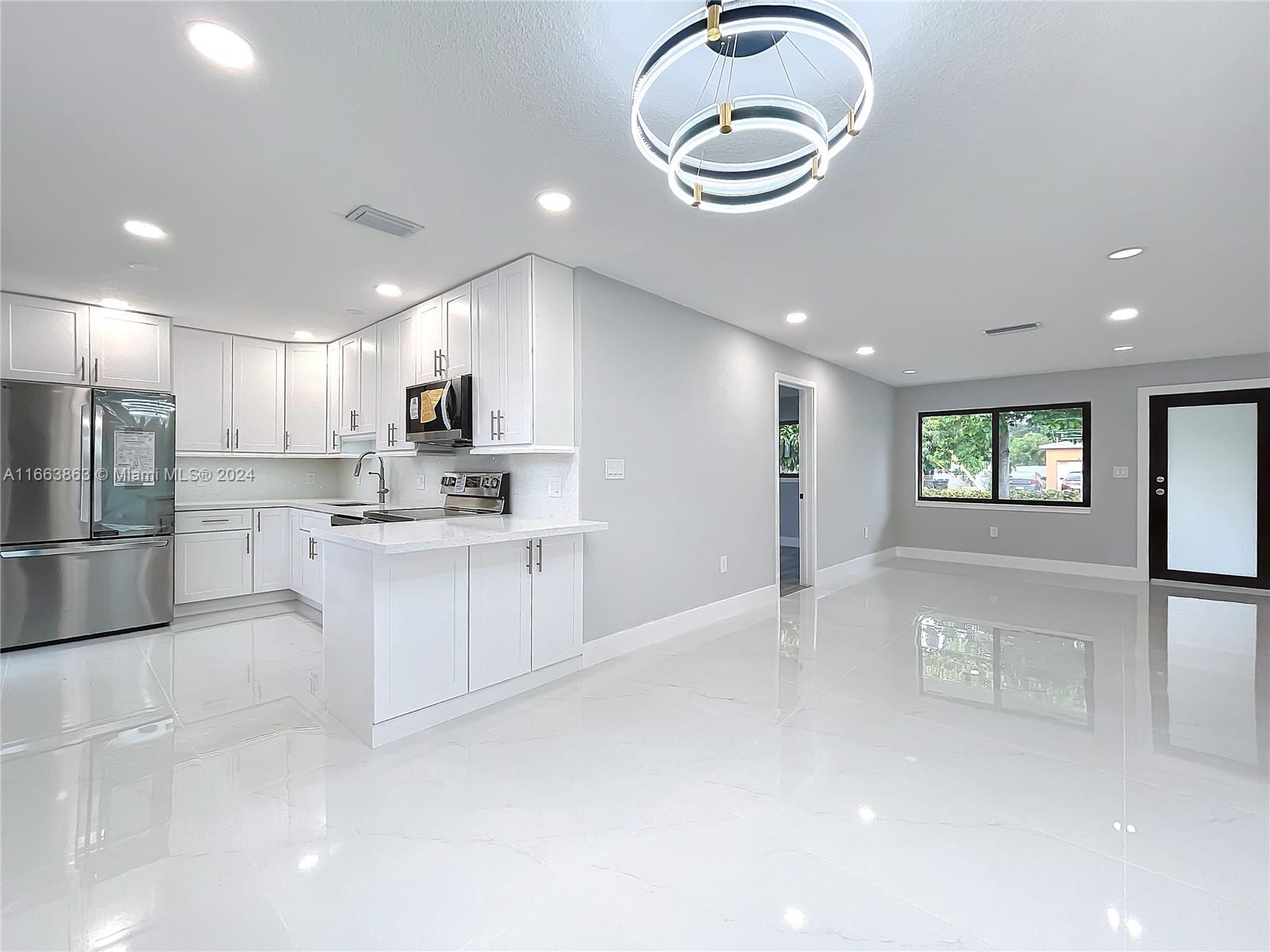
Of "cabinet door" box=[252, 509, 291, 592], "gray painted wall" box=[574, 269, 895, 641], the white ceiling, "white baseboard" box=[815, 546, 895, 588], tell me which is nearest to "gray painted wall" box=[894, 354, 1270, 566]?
"white baseboard" box=[815, 546, 895, 588]

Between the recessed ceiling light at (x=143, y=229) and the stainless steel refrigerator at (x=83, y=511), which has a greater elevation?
the recessed ceiling light at (x=143, y=229)

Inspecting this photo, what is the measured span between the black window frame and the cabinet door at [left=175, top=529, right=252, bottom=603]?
799 cm

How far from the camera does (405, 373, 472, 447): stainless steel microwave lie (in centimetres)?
367

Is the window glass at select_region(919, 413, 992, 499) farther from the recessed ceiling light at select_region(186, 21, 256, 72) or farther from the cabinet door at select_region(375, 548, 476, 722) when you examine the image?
the recessed ceiling light at select_region(186, 21, 256, 72)

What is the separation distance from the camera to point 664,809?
201 cm

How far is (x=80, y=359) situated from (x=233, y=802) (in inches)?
149

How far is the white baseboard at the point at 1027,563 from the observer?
6.43 meters

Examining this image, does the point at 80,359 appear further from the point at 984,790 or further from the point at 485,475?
the point at 984,790

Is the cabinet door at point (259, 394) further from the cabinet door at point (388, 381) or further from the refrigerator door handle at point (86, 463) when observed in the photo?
the cabinet door at point (388, 381)

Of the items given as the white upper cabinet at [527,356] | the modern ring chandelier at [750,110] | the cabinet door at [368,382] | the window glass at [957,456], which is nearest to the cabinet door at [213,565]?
the cabinet door at [368,382]

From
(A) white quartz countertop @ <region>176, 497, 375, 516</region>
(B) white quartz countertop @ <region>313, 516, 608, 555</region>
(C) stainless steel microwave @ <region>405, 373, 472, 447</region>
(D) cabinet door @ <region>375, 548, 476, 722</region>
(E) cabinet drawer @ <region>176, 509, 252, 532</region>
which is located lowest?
(D) cabinet door @ <region>375, 548, 476, 722</region>

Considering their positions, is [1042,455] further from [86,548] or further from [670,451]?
[86,548]

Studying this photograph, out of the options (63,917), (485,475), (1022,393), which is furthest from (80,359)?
(1022,393)

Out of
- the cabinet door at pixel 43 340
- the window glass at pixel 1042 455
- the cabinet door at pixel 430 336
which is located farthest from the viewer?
the window glass at pixel 1042 455
